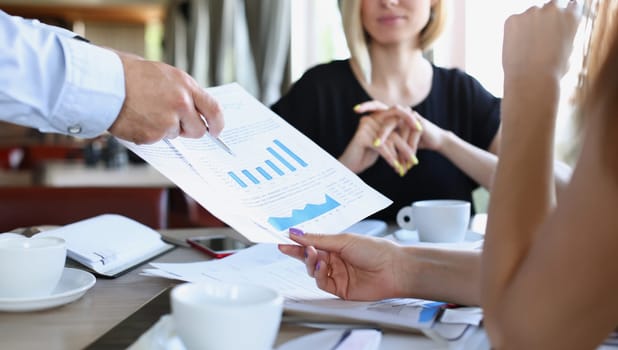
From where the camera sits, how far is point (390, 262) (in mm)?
928

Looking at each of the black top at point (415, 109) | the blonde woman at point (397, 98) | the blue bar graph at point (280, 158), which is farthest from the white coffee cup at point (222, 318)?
the black top at point (415, 109)

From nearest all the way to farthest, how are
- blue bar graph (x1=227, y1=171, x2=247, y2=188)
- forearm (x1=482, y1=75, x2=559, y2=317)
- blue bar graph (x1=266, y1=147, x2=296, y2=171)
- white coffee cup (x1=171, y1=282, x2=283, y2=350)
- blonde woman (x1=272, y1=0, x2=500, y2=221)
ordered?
white coffee cup (x1=171, y1=282, x2=283, y2=350)
forearm (x1=482, y1=75, x2=559, y2=317)
blue bar graph (x1=227, y1=171, x2=247, y2=188)
blue bar graph (x1=266, y1=147, x2=296, y2=171)
blonde woman (x1=272, y1=0, x2=500, y2=221)

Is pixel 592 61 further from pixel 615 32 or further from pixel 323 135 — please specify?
pixel 323 135

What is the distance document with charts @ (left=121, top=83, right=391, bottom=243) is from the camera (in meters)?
0.93

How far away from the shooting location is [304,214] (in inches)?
39.5

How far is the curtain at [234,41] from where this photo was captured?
17.6ft

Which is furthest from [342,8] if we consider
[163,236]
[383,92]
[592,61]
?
[592,61]

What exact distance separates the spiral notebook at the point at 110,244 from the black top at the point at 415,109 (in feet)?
2.85

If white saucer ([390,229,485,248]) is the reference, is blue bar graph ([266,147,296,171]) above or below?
above

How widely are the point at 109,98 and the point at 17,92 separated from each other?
0.37 ft

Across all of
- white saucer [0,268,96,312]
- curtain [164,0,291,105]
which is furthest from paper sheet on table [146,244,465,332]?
curtain [164,0,291,105]

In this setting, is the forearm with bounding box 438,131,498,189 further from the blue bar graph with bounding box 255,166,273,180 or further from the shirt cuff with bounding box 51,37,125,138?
the shirt cuff with bounding box 51,37,125,138

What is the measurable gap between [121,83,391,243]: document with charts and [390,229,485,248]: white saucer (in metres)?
0.19

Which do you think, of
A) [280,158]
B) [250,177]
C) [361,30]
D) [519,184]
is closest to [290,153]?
[280,158]
